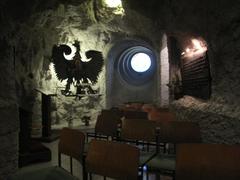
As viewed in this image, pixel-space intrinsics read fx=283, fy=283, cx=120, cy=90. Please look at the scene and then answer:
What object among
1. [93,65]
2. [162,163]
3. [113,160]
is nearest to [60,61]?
[93,65]

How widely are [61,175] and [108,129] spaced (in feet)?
7.51

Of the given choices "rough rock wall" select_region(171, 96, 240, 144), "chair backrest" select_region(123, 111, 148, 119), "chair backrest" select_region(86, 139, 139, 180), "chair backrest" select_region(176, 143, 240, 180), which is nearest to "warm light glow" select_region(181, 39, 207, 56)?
"rough rock wall" select_region(171, 96, 240, 144)

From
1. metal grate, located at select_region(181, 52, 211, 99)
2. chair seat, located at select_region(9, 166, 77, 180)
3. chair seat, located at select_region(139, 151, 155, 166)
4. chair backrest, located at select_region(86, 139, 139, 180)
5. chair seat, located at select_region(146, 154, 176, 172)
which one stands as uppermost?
metal grate, located at select_region(181, 52, 211, 99)

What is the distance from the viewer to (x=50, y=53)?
6.96 meters

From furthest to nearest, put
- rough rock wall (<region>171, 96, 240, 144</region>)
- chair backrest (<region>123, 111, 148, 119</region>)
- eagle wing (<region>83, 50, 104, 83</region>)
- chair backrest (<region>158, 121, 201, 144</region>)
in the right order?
1. eagle wing (<region>83, 50, 104, 83</region>)
2. chair backrest (<region>123, 111, 148, 119</region>)
3. chair backrest (<region>158, 121, 201, 144</region>)
4. rough rock wall (<region>171, 96, 240, 144</region>)

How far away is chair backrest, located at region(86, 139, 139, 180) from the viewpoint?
1904 mm

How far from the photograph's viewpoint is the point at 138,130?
3.16 metres

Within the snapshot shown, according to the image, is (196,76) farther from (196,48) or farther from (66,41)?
(66,41)

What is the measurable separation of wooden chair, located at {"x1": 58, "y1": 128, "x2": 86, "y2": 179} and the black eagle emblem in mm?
4733

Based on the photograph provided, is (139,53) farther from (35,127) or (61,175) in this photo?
(61,175)

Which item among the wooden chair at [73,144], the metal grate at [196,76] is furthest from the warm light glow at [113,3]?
the wooden chair at [73,144]

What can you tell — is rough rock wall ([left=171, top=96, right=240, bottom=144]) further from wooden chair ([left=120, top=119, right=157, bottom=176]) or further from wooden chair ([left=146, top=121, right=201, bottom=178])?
wooden chair ([left=120, top=119, right=157, bottom=176])

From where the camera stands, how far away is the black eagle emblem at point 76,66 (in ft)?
23.8

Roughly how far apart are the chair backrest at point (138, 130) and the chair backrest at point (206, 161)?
116 cm
